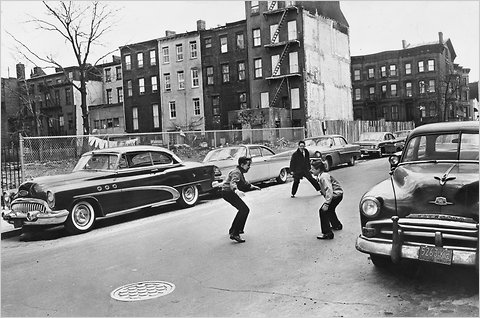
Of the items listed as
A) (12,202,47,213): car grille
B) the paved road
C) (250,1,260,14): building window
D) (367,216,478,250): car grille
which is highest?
(250,1,260,14): building window

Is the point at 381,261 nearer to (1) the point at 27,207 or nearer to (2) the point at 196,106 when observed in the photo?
(1) the point at 27,207

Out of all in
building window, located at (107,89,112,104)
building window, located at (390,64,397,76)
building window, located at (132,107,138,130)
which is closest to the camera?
building window, located at (390,64,397,76)

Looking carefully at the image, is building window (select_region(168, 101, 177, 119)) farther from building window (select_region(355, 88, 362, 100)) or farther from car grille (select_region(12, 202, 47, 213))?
car grille (select_region(12, 202, 47, 213))

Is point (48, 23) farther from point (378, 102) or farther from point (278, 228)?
point (378, 102)

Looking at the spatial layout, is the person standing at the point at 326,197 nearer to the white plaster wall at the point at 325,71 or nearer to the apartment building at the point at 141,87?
A: the white plaster wall at the point at 325,71

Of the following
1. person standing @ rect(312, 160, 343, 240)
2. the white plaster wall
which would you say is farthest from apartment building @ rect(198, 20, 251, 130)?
person standing @ rect(312, 160, 343, 240)

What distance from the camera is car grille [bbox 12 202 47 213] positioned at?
9.06 meters

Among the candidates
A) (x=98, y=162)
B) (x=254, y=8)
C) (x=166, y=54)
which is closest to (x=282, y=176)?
(x=98, y=162)

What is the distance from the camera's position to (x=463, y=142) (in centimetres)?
559

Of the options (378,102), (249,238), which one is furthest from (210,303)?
(378,102)

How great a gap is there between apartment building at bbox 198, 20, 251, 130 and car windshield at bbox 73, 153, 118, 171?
26.6 metres

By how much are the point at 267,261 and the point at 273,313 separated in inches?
67.4

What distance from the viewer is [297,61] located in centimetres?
3372

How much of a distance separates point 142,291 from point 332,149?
13.8m
